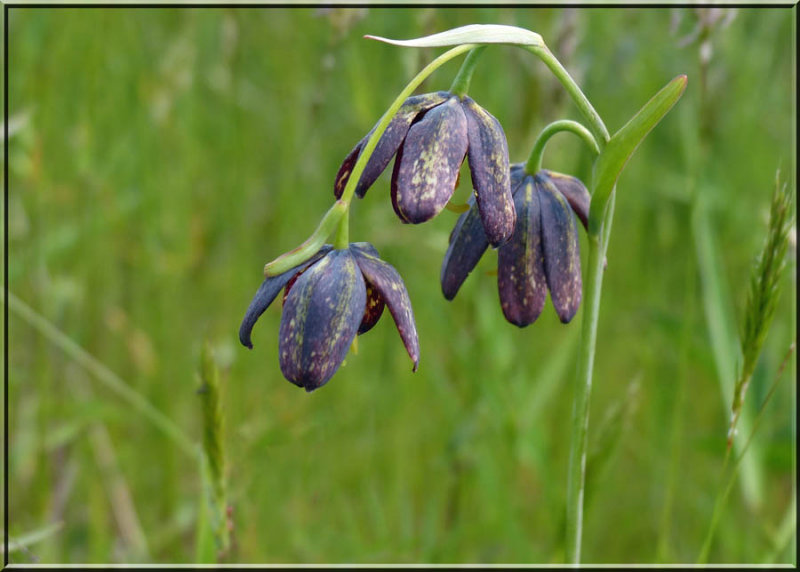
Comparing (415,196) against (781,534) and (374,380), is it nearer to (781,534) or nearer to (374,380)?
(781,534)

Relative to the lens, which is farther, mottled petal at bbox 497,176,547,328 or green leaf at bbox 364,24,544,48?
mottled petal at bbox 497,176,547,328

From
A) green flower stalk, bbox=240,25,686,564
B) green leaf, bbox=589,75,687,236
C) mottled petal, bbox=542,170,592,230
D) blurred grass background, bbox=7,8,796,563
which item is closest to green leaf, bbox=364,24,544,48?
green flower stalk, bbox=240,25,686,564

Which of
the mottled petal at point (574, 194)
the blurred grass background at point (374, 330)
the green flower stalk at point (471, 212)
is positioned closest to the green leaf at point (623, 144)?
the green flower stalk at point (471, 212)

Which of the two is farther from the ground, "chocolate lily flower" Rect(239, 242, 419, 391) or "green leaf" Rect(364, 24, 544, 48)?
"green leaf" Rect(364, 24, 544, 48)

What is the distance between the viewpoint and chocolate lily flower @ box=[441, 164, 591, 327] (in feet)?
3.71

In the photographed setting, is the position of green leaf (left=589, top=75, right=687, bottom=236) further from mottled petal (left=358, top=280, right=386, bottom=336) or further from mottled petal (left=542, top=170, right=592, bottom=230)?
mottled petal (left=358, top=280, right=386, bottom=336)

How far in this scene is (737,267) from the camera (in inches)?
122

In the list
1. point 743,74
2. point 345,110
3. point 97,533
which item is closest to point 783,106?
point 743,74

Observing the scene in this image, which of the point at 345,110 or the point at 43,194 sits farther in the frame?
the point at 345,110

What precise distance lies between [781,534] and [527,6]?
1.68 metres

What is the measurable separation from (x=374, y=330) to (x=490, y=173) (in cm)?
174

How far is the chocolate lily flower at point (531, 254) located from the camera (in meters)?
1.13

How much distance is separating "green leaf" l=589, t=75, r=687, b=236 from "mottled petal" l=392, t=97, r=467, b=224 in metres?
0.17

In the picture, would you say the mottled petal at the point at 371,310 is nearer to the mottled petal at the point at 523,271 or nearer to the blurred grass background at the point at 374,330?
the mottled petal at the point at 523,271
